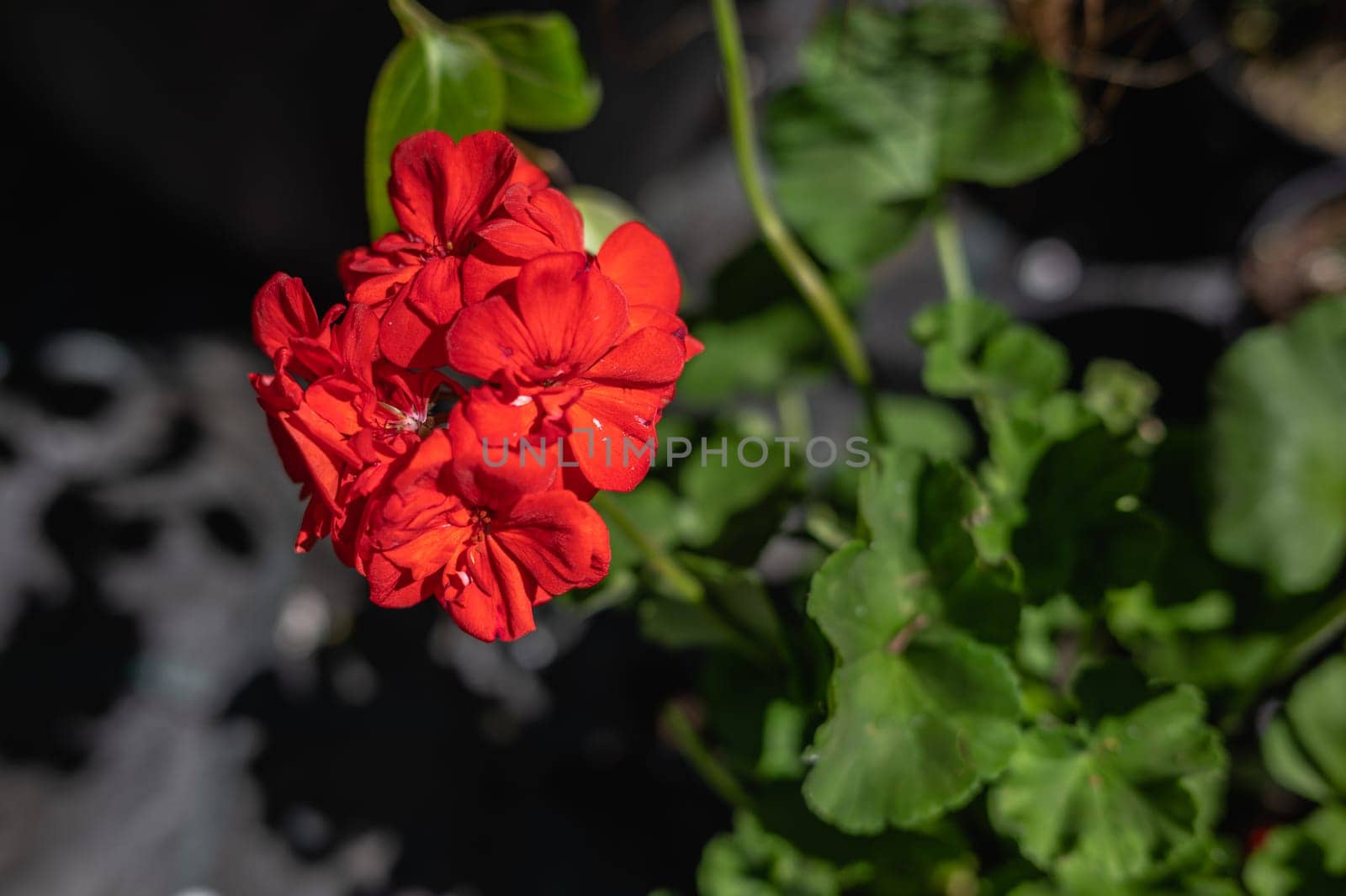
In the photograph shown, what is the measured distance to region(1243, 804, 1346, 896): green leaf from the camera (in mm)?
747

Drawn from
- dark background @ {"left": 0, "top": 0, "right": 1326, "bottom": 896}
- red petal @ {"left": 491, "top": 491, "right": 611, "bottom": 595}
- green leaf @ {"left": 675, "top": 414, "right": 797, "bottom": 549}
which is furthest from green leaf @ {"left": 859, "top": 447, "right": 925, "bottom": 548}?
dark background @ {"left": 0, "top": 0, "right": 1326, "bottom": 896}

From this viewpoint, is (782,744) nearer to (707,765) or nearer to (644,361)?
(707,765)

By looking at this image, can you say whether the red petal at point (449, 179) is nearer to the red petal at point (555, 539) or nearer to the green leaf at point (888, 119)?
the red petal at point (555, 539)

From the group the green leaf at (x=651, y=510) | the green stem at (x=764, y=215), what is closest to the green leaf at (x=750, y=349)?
the green stem at (x=764, y=215)

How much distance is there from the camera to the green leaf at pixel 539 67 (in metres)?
0.66

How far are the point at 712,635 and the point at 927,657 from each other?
17 centimetres

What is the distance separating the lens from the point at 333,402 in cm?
48

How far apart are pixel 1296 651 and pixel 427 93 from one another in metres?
0.77

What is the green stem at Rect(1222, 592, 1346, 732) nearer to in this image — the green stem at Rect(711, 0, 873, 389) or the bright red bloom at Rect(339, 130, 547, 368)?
the green stem at Rect(711, 0, 873, 389)

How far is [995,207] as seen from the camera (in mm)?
1472

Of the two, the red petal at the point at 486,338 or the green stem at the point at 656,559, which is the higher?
the red petal at the point at 486,338

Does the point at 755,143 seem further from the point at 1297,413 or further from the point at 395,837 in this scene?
the point at 395,837

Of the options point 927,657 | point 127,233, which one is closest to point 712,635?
point 927,657

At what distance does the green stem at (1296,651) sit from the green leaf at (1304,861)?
0.10 meters
